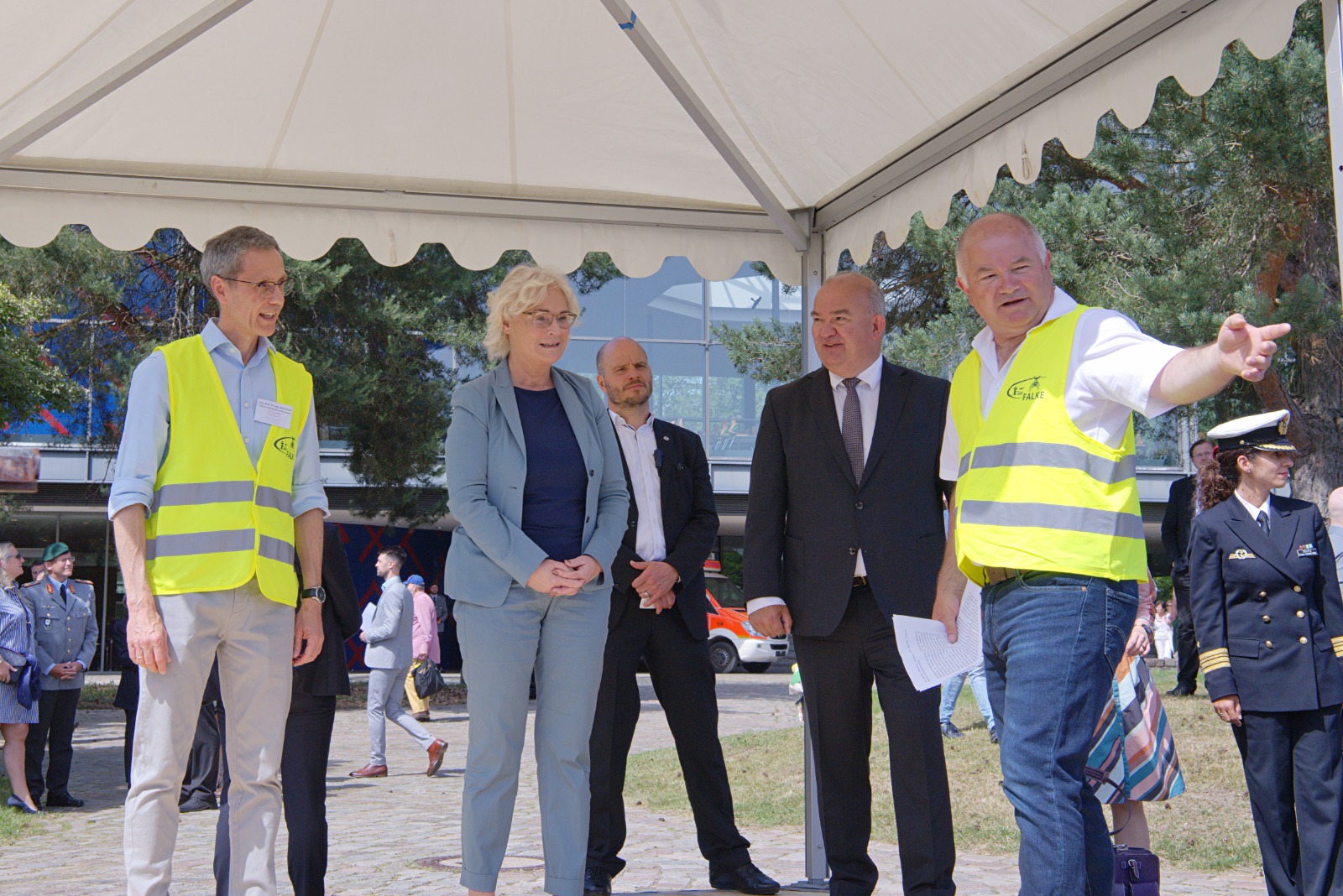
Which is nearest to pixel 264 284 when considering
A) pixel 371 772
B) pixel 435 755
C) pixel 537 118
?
pixel 537 118

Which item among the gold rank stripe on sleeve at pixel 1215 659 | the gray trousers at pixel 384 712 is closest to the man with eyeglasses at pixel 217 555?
the gold rank stripe on sleeve at pixel 1215 659

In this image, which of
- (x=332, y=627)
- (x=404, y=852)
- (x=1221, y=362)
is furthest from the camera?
(x=404, y=852)

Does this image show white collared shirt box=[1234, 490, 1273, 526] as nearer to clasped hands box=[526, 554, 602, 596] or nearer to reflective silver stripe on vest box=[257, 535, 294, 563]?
clasped hands box=[526, 554, 602, 596]

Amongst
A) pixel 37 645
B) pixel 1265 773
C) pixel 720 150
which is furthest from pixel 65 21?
pixel 37 645

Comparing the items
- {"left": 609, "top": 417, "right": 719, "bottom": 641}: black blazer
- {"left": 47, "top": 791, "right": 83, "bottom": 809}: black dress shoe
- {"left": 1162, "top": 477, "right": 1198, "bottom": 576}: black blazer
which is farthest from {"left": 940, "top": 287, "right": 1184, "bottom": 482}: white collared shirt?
{"left": 47, "top": 791, "right": 83, "bottom": 809}: black dress shoe

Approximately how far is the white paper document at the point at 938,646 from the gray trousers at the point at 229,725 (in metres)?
1.85

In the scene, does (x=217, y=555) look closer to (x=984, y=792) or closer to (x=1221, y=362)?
(x=1221, y=362)

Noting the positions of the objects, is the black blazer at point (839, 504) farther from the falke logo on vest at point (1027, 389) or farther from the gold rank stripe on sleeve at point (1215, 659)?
the gold rank stripe on sleeve at point (1215, 659)

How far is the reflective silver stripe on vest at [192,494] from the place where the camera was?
3625 millimetres

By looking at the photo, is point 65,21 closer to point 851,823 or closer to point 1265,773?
point 851,823

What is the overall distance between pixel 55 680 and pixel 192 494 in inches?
280

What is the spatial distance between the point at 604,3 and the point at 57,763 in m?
8.11

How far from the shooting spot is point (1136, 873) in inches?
160

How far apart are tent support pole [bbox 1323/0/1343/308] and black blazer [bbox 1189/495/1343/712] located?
2.38 m
